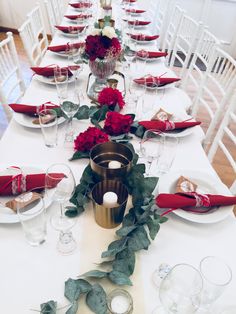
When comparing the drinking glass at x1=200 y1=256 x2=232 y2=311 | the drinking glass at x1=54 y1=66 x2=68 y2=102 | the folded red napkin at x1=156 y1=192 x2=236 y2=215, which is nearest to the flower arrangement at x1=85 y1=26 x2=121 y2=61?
the drinking glass at x1=54 y1=66 x2=68 y2=102

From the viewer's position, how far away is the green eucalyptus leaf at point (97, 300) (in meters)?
0.57

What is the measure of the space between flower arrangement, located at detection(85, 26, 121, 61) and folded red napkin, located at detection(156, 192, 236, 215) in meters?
0.73

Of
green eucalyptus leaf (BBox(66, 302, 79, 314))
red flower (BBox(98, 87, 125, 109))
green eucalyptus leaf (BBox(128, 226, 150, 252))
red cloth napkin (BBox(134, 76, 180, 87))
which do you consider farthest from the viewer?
red cloth napkin (BBox(134, 76, 180, 87))

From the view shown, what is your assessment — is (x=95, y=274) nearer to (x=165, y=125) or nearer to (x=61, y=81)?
(x=165, y=125)

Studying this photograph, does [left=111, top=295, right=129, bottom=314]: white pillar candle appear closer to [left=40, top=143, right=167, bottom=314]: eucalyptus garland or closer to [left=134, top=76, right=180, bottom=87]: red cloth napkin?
[left=40, top=143, right=167, bottom=314]: eucalyptus garland

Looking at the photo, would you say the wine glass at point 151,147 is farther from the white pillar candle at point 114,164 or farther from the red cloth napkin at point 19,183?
the red cloth napkin at point 19,183

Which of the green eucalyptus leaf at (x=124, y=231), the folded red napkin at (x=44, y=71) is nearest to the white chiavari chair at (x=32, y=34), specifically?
the folded red napkin at (x=44, y=71)

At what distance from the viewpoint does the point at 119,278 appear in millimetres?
620

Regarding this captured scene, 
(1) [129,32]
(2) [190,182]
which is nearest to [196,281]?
(2) [190,182]

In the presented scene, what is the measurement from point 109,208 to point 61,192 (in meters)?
0.15

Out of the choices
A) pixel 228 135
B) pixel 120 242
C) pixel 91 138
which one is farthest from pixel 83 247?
pixel 228 135

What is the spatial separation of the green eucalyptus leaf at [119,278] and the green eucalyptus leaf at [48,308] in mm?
134

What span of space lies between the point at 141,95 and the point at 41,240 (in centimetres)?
86

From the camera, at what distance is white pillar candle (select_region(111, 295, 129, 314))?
58cm
